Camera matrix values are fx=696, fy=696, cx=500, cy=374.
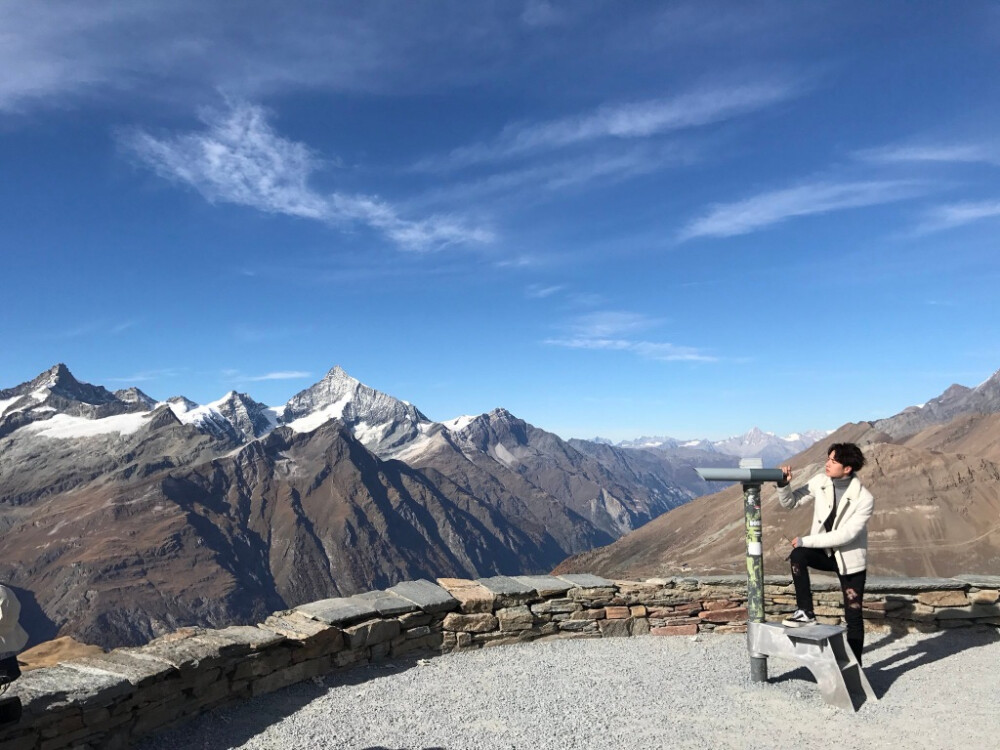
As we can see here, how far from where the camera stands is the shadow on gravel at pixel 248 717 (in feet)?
24.2

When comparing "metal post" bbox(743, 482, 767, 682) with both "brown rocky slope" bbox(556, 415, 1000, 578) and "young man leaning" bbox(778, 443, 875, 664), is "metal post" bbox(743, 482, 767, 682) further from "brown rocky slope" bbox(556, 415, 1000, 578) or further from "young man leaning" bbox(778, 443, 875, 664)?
"brown rocky slope" bbox(556, 415, 1000, 578)

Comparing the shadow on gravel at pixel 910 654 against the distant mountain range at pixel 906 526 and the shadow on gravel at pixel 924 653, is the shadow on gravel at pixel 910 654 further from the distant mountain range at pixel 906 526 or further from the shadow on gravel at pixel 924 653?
the distant mountain range at pixel 906 526

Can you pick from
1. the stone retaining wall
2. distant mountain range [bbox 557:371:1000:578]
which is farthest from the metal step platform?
distant mountain range [bbox 557:371:1000:578]

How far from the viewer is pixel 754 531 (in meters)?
8.84

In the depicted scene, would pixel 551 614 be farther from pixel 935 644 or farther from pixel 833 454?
pixel 935 644

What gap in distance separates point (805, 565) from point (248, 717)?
712cm

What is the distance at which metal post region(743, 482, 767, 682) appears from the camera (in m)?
8.84

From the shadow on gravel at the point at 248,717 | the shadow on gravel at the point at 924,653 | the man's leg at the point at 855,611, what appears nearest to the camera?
the shadow on gravel at the point at 248,717

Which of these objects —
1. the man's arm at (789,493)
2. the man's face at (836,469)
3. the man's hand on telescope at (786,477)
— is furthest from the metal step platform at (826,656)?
the man's face at (836,469)

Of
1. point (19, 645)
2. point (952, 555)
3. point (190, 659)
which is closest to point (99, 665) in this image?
point (190, 659)

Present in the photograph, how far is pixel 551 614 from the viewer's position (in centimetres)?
1157

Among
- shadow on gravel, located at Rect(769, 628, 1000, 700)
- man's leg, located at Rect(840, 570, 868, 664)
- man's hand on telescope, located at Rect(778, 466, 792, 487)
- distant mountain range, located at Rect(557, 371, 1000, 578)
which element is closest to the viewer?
man's leg, located at Rect(840, 570, 868, 664)

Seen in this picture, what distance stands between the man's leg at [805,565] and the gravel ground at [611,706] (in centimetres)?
103

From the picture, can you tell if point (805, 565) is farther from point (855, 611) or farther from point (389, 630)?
point (389, 630)
